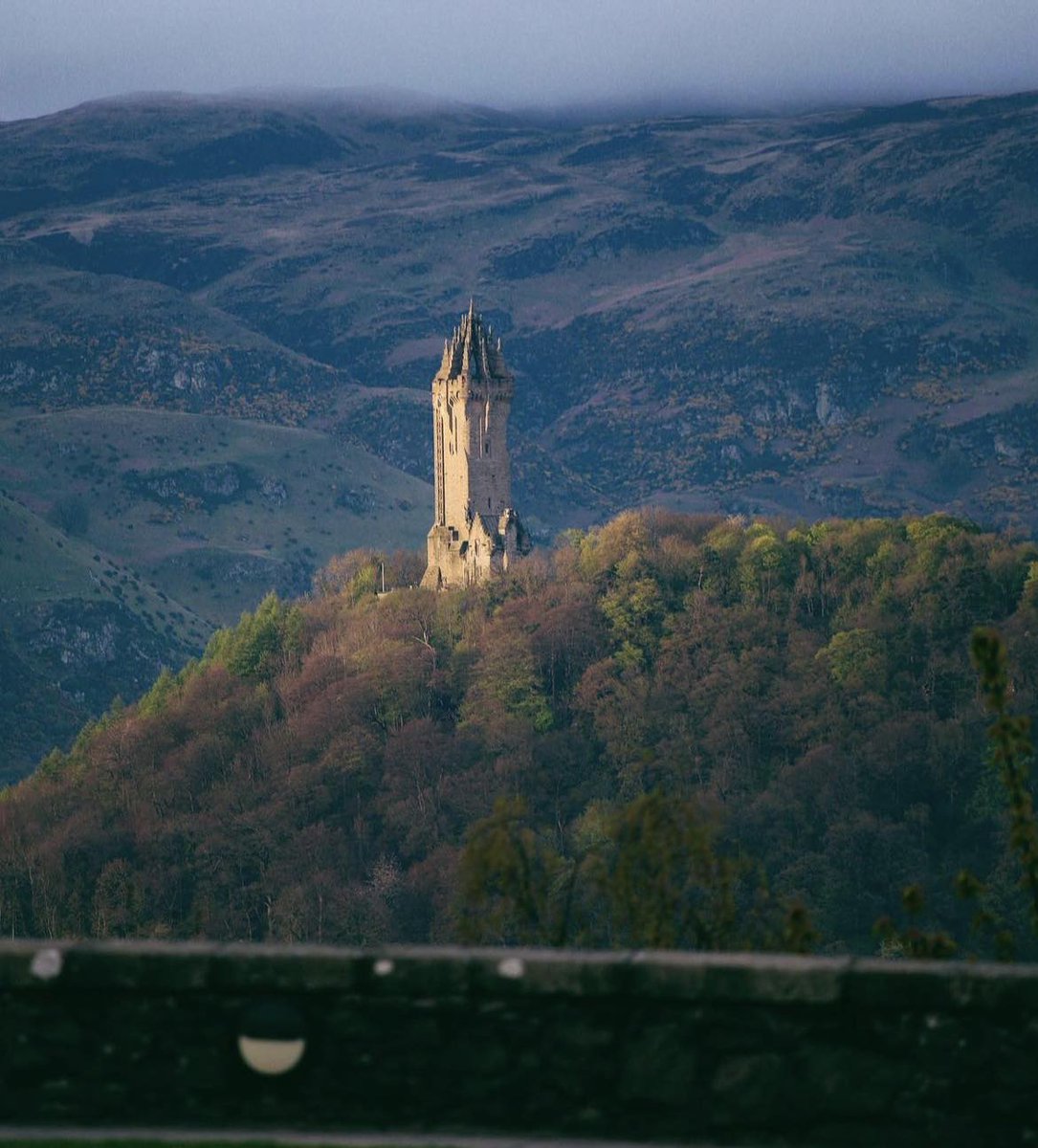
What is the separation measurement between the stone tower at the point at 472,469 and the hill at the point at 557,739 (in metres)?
3.07

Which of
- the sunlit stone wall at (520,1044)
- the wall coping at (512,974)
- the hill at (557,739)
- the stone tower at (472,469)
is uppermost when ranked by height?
the wall coping at (512,974)

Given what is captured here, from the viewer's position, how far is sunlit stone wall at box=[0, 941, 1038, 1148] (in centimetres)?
1723

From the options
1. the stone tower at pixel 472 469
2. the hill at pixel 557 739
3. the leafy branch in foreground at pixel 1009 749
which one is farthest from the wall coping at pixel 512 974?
the stone tower at pixel 472 469

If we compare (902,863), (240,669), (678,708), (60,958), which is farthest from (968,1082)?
(240,669)

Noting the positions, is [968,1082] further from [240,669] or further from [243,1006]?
[240,669]

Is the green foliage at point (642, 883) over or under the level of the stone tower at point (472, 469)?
over

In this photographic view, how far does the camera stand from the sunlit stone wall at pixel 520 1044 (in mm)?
17234

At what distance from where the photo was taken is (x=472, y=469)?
150500 millimetres

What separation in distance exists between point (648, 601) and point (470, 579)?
956 cm

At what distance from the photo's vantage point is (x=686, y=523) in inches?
6024

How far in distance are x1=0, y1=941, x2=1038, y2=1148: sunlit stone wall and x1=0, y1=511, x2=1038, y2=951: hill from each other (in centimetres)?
10497

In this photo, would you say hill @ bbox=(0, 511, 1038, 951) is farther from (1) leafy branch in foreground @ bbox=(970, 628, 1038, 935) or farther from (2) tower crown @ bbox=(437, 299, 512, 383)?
(1) leafy branch in foreground @ bbox=(970, 628, 1038, 935)

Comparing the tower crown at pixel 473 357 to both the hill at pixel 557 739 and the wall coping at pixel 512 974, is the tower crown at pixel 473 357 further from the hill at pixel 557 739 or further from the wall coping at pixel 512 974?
the wall coping at pixel 512 974

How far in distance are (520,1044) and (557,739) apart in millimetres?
120450
